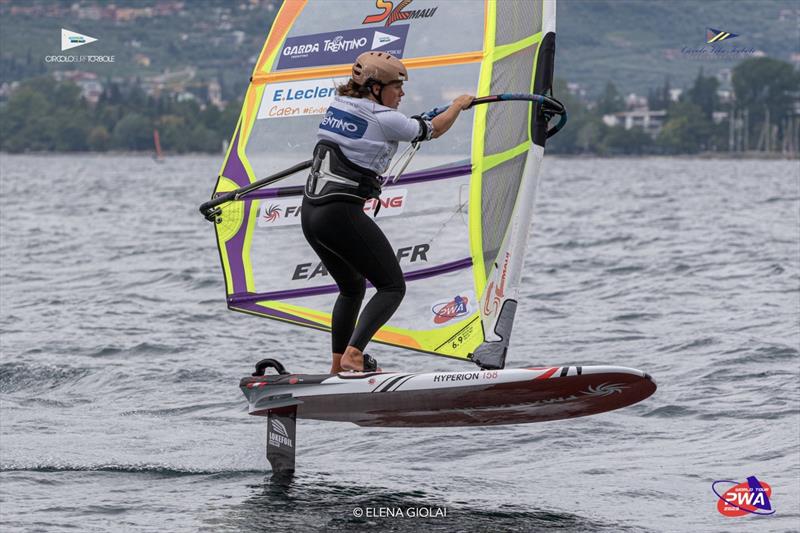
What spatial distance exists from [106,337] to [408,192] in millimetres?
6363

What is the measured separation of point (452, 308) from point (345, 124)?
5.75 feet

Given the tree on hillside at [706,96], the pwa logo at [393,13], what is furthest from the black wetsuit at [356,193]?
the tree on hillside at [706,96]

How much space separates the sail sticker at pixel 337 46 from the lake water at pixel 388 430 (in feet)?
→ 8.66

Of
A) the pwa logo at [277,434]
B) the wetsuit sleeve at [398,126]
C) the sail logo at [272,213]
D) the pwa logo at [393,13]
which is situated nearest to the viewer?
the wetsuit sleeve at [398,126]

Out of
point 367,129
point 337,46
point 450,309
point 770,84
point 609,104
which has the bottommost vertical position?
point 450,309

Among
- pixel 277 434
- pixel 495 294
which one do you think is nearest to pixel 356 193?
pixel 495 294

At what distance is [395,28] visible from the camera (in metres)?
8.42

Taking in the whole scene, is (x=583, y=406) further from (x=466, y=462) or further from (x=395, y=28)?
(x=395, y=28)

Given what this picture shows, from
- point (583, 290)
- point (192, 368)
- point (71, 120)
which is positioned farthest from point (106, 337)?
point (71, 120)

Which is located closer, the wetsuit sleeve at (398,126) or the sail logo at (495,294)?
the wetsuit sleeve at (398,126)

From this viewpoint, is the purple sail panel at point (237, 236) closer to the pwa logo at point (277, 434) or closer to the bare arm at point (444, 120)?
the pwa logo at point (277, 434)

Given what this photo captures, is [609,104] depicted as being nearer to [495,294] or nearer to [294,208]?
[294,208]

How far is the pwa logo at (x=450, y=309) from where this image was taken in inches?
322

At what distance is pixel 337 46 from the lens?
8.54m
